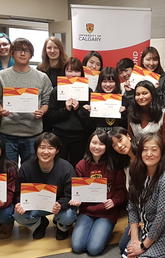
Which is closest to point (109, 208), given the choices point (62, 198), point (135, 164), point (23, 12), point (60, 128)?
point (62, 198)

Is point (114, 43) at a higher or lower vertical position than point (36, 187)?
higher

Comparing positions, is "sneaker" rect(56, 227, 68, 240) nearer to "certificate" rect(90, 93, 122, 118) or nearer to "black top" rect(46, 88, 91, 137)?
"black top" rect(46, 88, 91, 137)

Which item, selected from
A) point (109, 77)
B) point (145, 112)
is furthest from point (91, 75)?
point (145, 112)

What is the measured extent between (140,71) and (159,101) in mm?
378

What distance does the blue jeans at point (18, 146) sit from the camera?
2826 millimetres

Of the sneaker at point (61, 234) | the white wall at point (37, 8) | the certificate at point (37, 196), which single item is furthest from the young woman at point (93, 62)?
the white wall at point (37, 8)

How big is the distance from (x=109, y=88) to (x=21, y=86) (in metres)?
0.75

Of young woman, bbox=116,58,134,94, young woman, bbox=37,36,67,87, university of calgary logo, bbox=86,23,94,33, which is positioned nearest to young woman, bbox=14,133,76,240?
young woman, bbox=37,36,67,87

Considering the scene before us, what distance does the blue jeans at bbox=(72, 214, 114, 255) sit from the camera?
8.09 ft

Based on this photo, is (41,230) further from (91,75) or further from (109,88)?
(91,75)

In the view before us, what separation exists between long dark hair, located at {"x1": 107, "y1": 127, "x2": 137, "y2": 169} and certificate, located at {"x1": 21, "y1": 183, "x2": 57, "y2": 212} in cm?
55

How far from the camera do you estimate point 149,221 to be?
7.23ft

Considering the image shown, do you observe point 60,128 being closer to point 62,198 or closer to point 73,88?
point 73,88

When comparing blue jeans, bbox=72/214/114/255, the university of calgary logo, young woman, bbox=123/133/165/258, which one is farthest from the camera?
the university of calgary logo
